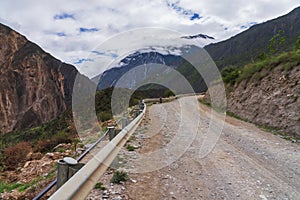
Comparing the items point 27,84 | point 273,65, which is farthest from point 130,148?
point 27,84

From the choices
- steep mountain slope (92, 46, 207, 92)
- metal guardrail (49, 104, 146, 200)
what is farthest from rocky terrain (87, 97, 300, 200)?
steep mountain slope (92, 46, 207, 92)

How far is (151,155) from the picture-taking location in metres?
5.72

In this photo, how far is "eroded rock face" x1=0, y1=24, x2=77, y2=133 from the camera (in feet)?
376

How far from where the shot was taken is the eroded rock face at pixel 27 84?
4508 inches

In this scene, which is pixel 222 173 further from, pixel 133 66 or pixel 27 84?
pixel 27 84

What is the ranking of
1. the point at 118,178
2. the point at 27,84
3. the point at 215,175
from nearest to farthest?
the point at 118,178 < the point at 215,175 < the point at 27,84

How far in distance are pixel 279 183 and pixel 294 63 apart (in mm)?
9163

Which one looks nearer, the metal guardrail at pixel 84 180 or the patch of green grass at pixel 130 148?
the metal guardrail at pixel 84 180

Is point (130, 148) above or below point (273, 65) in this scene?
below

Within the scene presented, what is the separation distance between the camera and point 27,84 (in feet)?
406

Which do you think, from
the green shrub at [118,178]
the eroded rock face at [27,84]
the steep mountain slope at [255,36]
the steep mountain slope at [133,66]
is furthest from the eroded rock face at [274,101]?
the steep mountain slope at [255,36]

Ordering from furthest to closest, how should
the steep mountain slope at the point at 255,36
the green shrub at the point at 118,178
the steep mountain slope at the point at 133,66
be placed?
the steep mountain slope at the point at 255,36 < the steep mountain slope at the point at 133,66 < the green shrub at the point at 118,178

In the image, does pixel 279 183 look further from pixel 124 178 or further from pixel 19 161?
pixel 19 161

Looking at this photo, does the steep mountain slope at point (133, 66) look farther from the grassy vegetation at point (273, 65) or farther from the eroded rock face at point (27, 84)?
the eroded rock face at point (27, 84)
